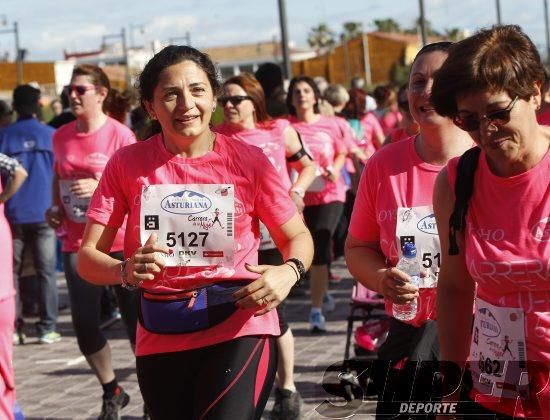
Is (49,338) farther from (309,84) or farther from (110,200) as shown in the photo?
(110,200)

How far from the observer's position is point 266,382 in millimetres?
4504

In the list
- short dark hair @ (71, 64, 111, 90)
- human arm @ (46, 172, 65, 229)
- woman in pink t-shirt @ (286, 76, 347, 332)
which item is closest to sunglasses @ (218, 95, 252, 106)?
short dark hair @ (71, 64, 111, 90)

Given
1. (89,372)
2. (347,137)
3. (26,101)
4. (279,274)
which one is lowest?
(89,372)

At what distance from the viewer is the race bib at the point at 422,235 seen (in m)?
4.71

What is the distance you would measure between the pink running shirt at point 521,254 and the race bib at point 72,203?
16.0ft

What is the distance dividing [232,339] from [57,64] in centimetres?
10412

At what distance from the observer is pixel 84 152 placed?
806cm

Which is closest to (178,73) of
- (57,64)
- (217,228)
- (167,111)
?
(167,111)

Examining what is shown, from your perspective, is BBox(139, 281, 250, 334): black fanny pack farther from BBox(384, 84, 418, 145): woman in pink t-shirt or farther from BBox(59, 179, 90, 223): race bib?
BBox(59, 179, 90, 223): race bib

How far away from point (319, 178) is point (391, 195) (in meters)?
5.85

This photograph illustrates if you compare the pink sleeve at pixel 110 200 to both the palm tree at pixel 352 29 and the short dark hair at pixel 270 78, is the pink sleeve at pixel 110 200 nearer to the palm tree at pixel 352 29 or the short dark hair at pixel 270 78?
the short dark hair at pixel 270 78

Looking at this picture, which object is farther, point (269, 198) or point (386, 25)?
point (386, 25)

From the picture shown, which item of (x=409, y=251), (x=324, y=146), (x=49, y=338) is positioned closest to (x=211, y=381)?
Answer: (x=409, y=251)

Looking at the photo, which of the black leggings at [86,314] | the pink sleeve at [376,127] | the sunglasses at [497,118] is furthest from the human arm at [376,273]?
the pink sleeve at [376,127]
